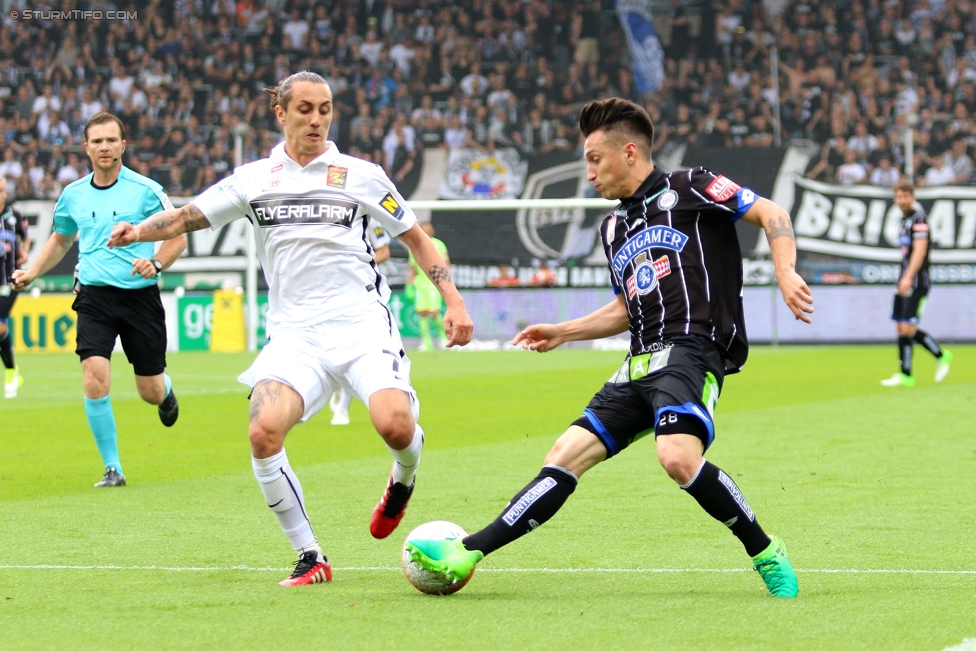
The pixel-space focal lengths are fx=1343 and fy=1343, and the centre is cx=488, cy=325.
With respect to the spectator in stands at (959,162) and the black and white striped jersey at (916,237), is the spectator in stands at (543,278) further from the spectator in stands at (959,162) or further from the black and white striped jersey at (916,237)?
the black and white striped jersey at (916,237)

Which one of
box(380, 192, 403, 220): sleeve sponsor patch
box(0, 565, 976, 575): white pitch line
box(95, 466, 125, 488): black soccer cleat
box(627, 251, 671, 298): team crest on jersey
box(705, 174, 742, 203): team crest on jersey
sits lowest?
box(95, 466, 125, 488): black soccer cleat

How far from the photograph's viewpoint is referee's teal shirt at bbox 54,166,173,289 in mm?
8500

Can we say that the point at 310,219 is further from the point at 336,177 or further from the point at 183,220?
the point at 183,220

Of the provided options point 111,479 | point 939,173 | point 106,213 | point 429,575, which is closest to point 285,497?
point 429,575

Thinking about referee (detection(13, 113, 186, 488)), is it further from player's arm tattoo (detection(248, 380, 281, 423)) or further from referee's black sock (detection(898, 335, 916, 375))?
referee's black sock (detection(898, 335, 916, 375))

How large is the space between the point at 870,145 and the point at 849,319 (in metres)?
4.48

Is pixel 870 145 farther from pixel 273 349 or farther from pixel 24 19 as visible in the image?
pixel 273 349

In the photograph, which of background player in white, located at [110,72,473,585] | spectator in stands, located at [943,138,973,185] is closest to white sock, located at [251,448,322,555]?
background player in white, located at [110,72,473,585]

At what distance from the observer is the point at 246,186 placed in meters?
5.62

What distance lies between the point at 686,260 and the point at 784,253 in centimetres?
39

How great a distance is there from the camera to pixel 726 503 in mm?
4898

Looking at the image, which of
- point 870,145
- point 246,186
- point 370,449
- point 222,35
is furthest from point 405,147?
point 246,186

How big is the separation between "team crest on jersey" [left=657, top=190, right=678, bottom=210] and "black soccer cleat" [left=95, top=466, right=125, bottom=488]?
466cm

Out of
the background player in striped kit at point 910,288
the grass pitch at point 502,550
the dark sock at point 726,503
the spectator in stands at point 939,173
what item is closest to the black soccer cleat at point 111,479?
the grass pitch at point 502,550
